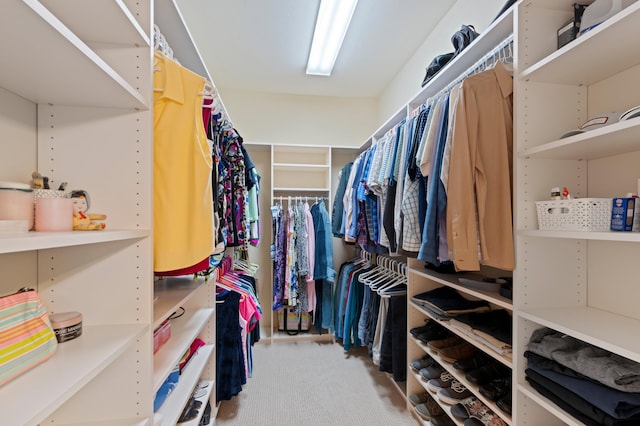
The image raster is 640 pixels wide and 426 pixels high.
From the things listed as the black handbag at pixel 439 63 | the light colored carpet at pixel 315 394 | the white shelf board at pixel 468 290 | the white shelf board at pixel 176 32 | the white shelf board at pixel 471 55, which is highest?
the black handbag at pixel 439 63

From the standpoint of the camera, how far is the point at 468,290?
1308 mm

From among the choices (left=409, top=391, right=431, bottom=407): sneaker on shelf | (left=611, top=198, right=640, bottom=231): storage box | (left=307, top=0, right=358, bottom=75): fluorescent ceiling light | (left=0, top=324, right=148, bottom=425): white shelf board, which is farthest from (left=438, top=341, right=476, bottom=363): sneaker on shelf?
(left=307, top=0, right=358, bottom=75): fluorescent ceiling light

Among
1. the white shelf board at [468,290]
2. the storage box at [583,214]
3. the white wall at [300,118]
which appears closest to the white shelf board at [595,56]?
the storage box at [583,214]

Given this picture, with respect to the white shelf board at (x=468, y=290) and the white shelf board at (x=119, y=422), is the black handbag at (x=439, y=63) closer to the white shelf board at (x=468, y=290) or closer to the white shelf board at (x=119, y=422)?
the white shelf board at (x=468, y=290)

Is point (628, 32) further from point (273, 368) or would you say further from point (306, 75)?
point (273, 368)

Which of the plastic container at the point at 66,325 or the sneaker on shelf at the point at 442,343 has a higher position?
the plastic container at the point at 66,325

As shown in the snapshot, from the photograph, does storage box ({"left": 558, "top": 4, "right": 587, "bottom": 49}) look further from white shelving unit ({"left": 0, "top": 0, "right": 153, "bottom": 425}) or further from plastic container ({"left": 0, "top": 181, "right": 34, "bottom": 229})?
plastic container ({"left": 0, "top": 181, "right": 34, "bottom": 229})

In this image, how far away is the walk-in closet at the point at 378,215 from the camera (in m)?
0.71

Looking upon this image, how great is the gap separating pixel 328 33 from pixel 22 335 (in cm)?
235

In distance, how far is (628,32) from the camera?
0.78m

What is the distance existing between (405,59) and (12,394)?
3021 mm

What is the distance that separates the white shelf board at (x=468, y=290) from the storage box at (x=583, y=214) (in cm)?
35

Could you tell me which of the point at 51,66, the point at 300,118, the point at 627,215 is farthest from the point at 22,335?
the point at 300,118

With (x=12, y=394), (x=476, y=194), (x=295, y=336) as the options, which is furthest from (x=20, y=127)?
(x=295, y=336)
